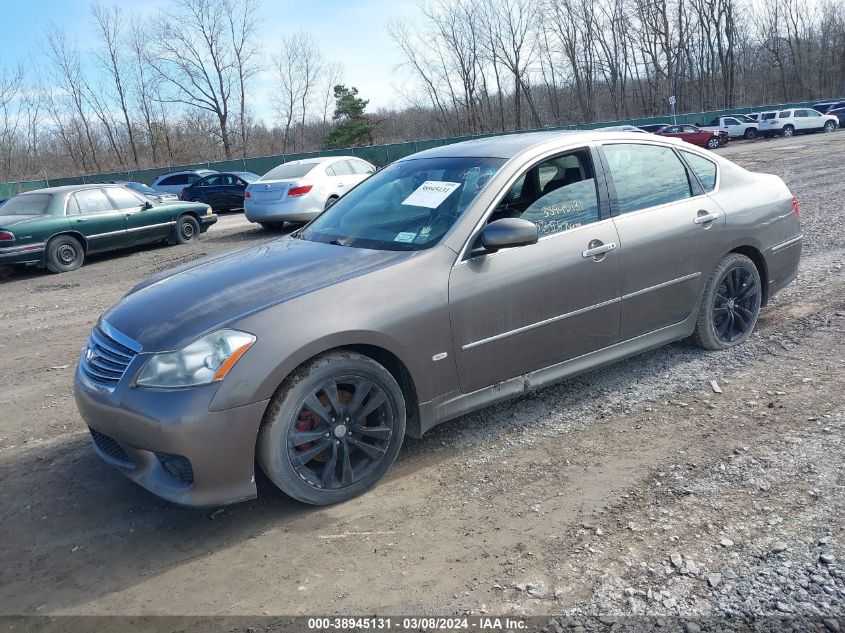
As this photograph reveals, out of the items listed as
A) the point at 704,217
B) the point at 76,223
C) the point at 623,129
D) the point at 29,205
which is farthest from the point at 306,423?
the point at 623,129

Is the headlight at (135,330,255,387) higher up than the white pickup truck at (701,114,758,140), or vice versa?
A: the white pickup truck at (701,114,758,140)

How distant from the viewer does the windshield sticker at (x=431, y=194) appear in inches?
159

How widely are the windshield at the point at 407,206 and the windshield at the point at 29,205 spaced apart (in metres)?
9.53

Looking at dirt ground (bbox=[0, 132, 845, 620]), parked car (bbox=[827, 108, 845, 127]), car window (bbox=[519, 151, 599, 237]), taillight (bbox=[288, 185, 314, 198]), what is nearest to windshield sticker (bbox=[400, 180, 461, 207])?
car window (bbox=[519, 151, 599, 237])

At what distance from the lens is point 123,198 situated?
13195 mm

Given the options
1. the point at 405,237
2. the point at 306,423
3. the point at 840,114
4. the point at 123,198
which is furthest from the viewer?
the point at 840,114

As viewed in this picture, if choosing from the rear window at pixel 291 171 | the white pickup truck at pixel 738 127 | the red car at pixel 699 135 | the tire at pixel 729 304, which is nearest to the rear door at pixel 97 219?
the rear window at pixel 291 171

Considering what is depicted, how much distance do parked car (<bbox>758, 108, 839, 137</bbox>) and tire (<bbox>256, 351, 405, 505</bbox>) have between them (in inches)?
1653

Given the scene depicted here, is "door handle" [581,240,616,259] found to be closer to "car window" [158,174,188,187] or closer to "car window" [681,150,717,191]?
"car window" [681,150,717,191]

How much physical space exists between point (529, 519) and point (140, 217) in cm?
1211

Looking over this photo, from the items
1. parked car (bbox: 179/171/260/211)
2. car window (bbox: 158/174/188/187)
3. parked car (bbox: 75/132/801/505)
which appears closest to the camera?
parked car (bbox: 75/132/801/505)

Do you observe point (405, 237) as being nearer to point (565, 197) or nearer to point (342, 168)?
point (565, 197)

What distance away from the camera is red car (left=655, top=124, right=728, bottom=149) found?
37031 millimetres

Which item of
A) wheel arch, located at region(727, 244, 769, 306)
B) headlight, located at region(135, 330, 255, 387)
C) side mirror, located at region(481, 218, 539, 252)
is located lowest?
wheel arch, located at region(727, 244, 769, 306)
